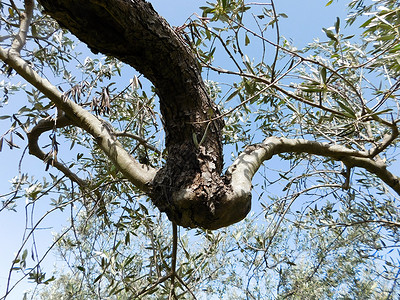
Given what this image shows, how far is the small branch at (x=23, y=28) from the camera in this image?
1.92 m

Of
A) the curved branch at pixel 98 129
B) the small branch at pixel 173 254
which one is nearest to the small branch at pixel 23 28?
the curved branch at pixel 98 129

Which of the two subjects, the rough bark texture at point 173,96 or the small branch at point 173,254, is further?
the small branch at point 173,254

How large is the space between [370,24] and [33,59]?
271cm

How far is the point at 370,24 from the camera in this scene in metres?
1.65

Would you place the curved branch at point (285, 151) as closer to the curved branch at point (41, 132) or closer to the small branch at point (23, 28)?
the curved branch at point (41, 132)

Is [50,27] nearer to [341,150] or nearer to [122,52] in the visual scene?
[122,52]

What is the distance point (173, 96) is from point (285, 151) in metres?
0.71

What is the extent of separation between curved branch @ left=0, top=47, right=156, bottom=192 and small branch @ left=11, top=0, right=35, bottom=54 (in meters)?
0.17

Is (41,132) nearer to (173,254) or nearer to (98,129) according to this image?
(98,129)

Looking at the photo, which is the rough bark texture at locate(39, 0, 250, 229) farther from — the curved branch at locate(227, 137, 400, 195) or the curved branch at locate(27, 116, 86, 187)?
the curved branch at locate(27, 116, 86, 187)

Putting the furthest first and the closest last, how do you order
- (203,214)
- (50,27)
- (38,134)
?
(50,27) → (38,134) → (203,214)

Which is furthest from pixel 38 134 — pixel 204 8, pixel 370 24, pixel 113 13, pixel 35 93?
pixel 370 24

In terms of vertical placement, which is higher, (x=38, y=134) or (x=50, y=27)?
(x=50, y=27)

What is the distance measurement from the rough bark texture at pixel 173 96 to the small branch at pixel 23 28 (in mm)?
893
